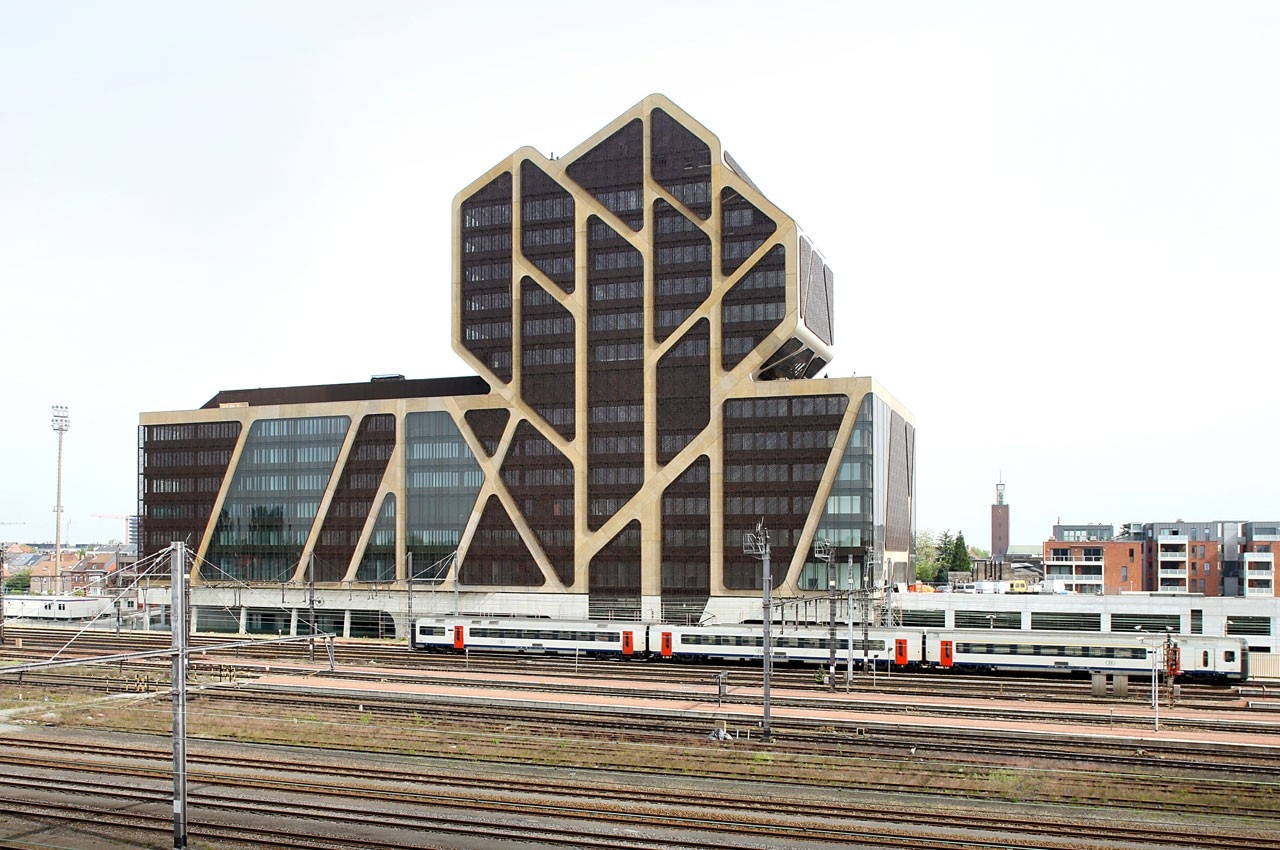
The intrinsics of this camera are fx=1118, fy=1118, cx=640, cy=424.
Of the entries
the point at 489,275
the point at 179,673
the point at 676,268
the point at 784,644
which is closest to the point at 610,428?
the point at 676,268

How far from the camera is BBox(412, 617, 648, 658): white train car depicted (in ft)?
279

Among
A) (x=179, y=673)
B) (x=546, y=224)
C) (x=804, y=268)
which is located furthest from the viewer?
(x=546, y=224)

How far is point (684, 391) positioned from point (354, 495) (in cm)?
3947

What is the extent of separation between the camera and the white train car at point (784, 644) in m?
78.3

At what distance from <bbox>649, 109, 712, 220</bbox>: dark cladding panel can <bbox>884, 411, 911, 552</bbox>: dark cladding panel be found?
97.0 feet

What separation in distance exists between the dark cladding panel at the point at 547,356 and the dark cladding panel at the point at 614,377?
2.42 metres

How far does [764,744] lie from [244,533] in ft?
298

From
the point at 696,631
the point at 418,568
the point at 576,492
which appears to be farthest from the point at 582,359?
the point at 696,631

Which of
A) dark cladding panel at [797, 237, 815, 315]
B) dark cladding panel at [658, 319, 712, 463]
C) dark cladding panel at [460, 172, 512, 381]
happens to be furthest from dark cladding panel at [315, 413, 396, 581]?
dark cladding panel at [797, 237, 815, 315]

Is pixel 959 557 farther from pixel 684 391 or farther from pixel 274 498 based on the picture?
pixel 274 498

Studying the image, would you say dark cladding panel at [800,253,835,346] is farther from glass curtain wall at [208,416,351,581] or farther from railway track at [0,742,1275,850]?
railway track at [0,742,1275,850]

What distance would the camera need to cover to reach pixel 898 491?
117 m

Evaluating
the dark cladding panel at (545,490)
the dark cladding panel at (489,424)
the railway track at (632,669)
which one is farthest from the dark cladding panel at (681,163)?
the railway track at (632,669)

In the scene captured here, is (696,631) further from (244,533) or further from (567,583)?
(244,533)
